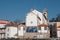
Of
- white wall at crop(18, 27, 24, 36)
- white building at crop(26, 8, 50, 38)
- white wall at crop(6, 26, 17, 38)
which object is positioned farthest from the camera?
white wall at crop(6, 26, 17, 38)

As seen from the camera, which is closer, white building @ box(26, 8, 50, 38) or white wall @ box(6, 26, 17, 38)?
white building @ box(26, 8, 50, 38)

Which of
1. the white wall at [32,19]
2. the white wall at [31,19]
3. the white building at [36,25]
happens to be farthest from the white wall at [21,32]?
the white wall at [31,19]

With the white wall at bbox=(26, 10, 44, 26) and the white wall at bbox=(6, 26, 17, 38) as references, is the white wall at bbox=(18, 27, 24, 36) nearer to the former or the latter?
the white wall at bbox=(6, 26, 17, 38)

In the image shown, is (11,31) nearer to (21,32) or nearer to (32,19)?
(21,32)

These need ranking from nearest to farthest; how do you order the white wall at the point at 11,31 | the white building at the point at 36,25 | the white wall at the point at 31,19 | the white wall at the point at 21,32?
the white building at the point at 36,25, the white wall at the point at 21,32, the white wall at the point at 31,19, the white wall at the point at 11,31

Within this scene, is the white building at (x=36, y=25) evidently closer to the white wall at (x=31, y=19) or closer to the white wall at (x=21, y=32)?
the white wall at (x=31, y=19)

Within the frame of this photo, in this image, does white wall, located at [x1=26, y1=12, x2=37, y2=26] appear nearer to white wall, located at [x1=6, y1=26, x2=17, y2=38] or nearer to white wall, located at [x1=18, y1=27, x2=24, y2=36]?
white wall, located at [x1=18, y1=27, x2=24, y2=36]

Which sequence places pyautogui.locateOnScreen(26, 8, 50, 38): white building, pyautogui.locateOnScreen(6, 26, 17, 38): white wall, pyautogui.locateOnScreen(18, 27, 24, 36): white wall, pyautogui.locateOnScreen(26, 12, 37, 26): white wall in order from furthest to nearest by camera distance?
1. pyautogui.locateOnScreen(6, 26, 17, 38): white wall
2. pyautogui.locateOnScreen(26, 12, 37, 26): white wall
3. pyautogui.locateOnScreen(18, 27, 24, 36): white wall
4. pyautogui.locateOnScreen(26, 8, 50, 38): white building

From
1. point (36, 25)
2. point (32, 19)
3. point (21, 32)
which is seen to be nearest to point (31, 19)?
point (32, 19)

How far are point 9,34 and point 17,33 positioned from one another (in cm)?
315

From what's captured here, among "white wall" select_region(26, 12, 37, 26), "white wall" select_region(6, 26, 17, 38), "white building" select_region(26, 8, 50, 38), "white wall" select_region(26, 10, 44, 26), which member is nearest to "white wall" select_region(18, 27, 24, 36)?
"white building" select_region(26, 8, 50, 38)

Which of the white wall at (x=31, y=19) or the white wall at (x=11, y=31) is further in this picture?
the white wall at (x=11, y=31)

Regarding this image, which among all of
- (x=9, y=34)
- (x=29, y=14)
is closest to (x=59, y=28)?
(x=29, y=14)

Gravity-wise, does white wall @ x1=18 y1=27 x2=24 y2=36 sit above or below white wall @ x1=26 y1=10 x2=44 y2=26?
below
